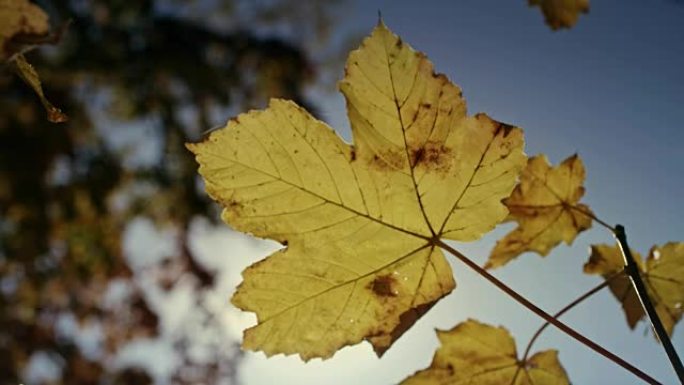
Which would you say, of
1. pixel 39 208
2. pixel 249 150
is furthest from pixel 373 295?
pixel 39 208

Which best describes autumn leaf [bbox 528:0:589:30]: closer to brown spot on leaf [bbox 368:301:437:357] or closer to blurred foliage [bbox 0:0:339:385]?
brown spot on leaf [bbox 368:301:437:357]

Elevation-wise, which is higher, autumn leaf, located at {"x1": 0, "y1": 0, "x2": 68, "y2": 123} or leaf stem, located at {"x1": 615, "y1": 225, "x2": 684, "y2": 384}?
autumn leaf, located at {"x1": 0, "y1": 0, "x2": 68, "y2": 123}

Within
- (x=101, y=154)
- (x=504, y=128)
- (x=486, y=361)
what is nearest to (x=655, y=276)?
(x=486, y=361)

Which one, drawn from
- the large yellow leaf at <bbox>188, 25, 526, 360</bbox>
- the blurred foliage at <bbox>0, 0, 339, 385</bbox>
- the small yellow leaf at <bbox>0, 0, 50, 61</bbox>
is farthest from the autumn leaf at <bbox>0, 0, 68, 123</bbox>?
the blurred foliage at <bbox>0, 0, 339, 385</bbox>

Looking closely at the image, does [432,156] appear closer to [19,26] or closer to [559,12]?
[19,26]

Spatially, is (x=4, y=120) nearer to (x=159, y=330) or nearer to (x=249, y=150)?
(x=159, y=330)

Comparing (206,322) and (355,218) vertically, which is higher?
(206,322)
